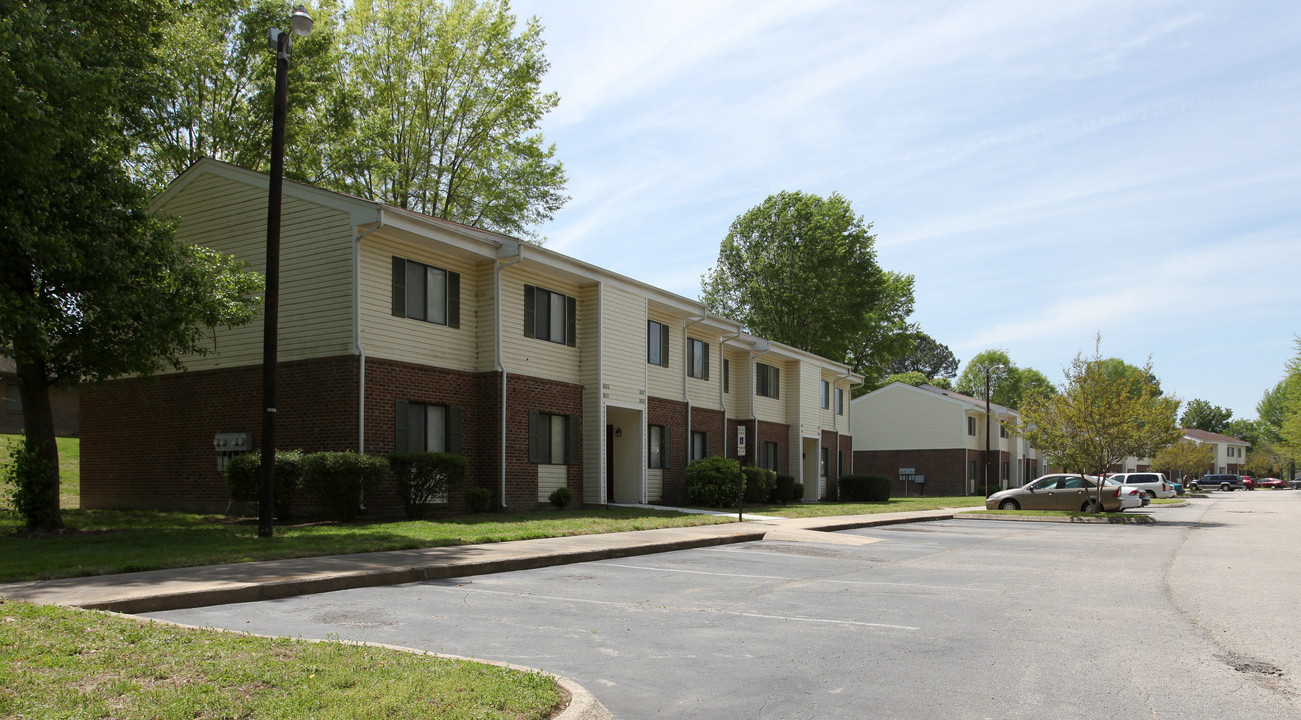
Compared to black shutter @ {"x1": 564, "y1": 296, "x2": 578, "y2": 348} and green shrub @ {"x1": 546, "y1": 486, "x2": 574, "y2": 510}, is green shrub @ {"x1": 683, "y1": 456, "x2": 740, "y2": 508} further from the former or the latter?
black shutter @ {"x1": 564, "y1": 296, "x2": 578, "y2": 348}

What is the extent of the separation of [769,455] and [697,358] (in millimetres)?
7299

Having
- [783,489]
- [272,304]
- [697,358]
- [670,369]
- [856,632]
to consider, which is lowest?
[783,489]

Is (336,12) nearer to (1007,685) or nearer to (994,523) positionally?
(994,523)

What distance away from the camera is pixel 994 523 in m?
28.3

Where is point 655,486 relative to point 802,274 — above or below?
below

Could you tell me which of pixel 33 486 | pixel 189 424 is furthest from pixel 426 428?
pixel 33 486

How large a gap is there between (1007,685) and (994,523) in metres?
23.4

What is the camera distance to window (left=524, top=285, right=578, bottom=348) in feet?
76.5

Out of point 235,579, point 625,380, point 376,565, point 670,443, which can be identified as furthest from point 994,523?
point 235,579

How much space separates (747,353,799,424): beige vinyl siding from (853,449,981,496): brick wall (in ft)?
49.2

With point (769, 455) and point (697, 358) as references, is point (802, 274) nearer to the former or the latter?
point (769, 455)

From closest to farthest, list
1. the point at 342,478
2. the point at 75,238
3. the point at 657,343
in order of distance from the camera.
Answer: the point at 75,238 → the point at 342,478 → the point at 657,343

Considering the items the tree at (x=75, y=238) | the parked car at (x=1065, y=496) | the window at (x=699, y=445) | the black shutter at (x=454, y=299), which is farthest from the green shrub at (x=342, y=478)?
the parked car at (x=1065, y=496)

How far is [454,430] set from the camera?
21250 mm
